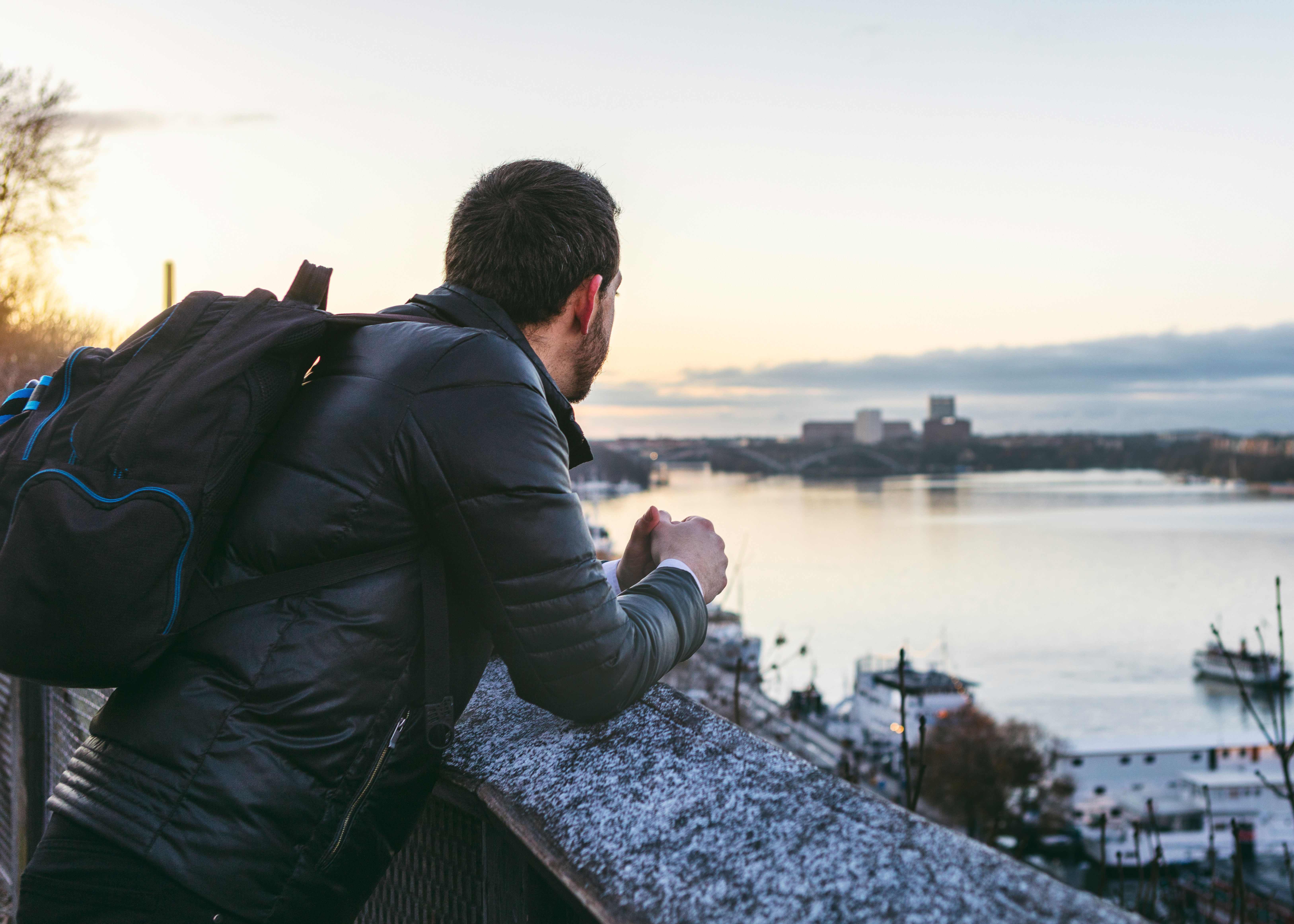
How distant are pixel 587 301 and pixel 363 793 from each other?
0.66m

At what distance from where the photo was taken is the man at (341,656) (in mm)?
900

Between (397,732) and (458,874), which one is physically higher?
(397,732)

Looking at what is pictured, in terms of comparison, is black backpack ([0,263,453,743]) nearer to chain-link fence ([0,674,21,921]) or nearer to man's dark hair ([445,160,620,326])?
man's dark hair ([445,160,620,326])

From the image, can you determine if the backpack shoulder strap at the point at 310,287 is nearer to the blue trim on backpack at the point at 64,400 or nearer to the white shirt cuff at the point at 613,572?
the blue trim on backpack at the point at 64,400

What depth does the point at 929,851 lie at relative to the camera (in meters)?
0.73

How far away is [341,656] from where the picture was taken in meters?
0.94

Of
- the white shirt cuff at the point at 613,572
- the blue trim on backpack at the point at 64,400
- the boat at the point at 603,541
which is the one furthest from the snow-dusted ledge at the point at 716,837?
the boat at the point at 603,541

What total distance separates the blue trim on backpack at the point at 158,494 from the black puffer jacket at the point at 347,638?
0.19ft

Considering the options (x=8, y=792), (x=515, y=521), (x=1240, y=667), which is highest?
(x=515, y=521)

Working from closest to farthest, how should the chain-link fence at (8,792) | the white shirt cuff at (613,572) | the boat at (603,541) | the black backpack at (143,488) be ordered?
the black backpack at (143,488) < the white shirt cuff at (613,572) < the chain-link fence at (8,792) < the boat at (603,541)

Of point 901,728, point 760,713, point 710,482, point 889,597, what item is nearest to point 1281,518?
point 710,482

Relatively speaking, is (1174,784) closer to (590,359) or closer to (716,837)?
(590,359)

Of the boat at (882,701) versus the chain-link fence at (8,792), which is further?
the boat at (882,701)

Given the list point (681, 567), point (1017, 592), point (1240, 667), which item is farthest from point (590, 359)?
point (1017, 592)
